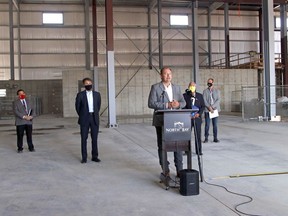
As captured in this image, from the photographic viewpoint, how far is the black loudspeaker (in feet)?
15.9

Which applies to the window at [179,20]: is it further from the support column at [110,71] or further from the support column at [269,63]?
the support column at [110,71]

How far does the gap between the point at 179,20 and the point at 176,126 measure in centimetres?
2825

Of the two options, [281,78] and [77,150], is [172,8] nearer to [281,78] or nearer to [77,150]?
[281,78]

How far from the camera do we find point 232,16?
33.3 m

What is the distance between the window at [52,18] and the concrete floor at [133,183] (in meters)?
22.4

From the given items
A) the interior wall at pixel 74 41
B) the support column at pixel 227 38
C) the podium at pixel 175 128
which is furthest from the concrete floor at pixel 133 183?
the support column at pixel 227 38

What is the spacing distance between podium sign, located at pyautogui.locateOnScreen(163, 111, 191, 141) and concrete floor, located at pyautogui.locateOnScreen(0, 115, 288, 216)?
0.84 meters

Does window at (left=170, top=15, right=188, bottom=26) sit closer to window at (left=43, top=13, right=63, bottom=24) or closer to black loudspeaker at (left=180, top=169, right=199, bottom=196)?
window at (left=43, top=13, right=63, bottom=24)

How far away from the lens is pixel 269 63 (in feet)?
56.0

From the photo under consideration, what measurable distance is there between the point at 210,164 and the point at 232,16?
95.6 feet

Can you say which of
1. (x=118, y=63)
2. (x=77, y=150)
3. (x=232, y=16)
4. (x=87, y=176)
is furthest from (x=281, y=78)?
(x=87, y=176)

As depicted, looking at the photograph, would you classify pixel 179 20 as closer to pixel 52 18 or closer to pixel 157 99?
pixel 52 18

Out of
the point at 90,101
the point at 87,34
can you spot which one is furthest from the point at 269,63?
the point at 87,34

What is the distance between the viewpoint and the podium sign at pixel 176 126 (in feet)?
16.3
